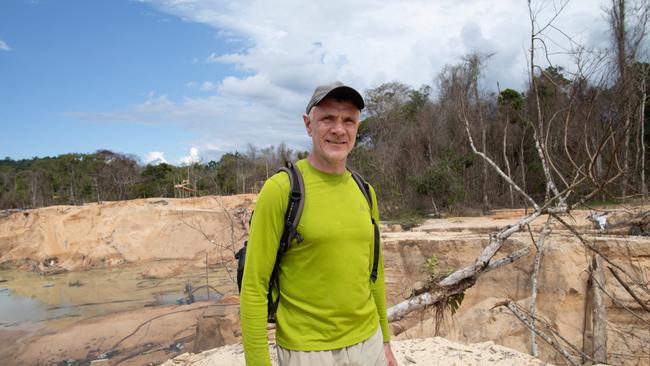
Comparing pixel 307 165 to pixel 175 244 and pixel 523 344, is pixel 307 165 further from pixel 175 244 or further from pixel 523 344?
A: pixel 175 244

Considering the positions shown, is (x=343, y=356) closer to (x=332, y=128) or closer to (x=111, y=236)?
(x=332, y=128)

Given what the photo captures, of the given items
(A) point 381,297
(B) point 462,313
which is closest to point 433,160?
(B) point 462,313

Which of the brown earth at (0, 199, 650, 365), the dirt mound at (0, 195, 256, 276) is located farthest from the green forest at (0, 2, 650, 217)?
the dirt mound at (0, 195, 256, 276)

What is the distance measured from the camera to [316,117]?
161 centimetres

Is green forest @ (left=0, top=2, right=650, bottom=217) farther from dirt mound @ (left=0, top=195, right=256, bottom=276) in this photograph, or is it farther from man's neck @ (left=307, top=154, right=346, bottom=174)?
dirt mound @ (left=0, top=195, right=256, bottom=276)

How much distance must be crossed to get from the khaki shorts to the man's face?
2.43 feet

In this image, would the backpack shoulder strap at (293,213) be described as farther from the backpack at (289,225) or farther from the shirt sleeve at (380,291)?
the shirt sleeve at (380,291)

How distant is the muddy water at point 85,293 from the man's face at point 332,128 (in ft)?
40.4

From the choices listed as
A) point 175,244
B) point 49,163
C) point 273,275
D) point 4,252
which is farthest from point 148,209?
point 273,275

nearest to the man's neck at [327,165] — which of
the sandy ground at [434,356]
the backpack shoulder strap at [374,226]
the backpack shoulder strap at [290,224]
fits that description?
the backpack shoulder strap at [290,224]

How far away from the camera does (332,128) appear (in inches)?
62.4

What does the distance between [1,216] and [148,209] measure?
9.64 metres

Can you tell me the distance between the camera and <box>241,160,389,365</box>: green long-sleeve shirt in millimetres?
1463

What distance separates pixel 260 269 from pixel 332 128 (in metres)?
0.60
